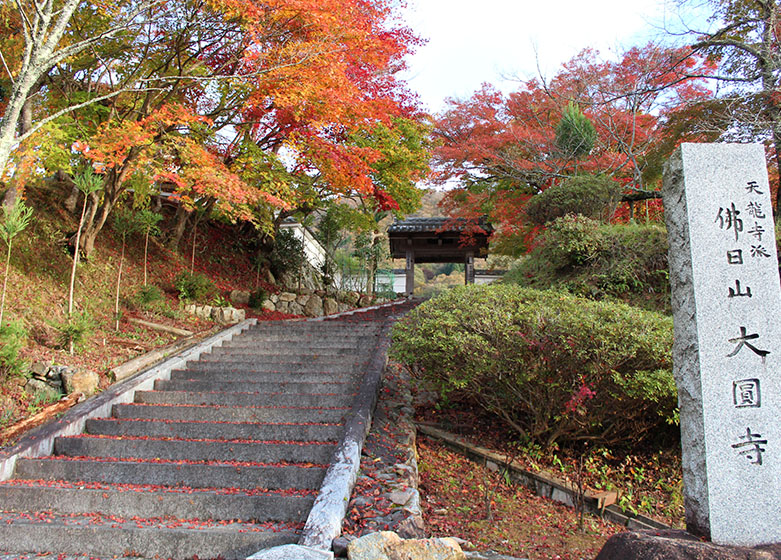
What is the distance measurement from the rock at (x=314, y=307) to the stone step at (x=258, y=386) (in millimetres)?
7942

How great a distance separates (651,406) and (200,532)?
4.45 meters

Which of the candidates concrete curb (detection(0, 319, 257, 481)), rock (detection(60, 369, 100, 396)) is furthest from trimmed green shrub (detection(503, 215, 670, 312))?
rock (detection(60, 369, 100, 396))

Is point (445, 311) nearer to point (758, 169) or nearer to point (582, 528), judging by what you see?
point (582, 528)

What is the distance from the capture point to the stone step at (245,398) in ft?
19.4

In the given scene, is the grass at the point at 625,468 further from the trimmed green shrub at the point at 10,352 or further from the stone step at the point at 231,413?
the trimmed green shrub at the point at 10,352

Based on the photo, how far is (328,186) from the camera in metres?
12.4

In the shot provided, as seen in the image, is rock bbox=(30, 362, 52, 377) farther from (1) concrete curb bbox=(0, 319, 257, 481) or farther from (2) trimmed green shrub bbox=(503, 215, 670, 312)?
(2) trimmed green shrub bbox=(503, 215, 670, 312)

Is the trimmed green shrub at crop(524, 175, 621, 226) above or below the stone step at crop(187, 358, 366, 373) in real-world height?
above

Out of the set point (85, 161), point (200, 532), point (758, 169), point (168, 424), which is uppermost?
point (85, 161)

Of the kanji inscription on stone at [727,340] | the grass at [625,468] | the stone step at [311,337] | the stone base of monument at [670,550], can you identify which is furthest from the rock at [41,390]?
the kanji inscription on stone at [727,340]

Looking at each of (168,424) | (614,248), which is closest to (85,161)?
(168,424)

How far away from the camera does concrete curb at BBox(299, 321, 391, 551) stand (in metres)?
3.38

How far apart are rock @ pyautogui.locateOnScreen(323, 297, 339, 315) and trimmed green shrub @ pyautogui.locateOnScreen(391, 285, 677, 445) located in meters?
9.83

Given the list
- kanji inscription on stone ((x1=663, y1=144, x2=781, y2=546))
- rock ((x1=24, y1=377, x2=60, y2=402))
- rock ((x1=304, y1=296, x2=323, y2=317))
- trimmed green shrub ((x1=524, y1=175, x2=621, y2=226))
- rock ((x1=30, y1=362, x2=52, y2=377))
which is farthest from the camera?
rock ((x1=304, y1=296, x2=323, y2=317))
